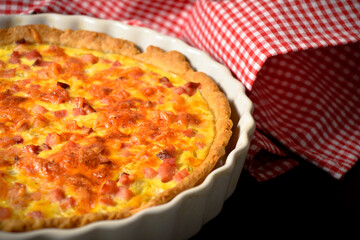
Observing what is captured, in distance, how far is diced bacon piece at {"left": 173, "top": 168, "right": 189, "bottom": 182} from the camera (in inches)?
109

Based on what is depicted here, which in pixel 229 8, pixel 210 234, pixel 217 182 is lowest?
pixel 210 234

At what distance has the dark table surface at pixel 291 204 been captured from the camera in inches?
119

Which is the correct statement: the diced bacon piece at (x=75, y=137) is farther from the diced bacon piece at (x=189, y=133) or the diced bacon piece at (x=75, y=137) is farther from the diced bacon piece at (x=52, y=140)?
the diced bacon piece at (x=189, y=133)

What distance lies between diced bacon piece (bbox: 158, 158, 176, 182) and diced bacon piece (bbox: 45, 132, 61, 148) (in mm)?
680

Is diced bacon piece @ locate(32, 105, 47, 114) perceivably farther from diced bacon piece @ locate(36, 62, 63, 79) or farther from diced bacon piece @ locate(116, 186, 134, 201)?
diced bacon piece @ locate(116, 186, 134, 201)

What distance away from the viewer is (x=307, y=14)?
3.71 metres

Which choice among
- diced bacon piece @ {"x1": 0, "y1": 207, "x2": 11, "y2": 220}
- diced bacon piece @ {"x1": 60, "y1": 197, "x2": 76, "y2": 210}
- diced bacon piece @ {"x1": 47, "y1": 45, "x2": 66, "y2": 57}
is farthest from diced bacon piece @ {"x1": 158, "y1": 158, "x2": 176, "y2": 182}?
diced bacon piece @ {"x1": 47, "y1": 45, "x2": 66, "y2": 57}

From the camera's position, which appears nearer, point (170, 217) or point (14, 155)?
point (170, 217)

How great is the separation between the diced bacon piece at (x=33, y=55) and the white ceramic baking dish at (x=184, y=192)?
0.43 meters

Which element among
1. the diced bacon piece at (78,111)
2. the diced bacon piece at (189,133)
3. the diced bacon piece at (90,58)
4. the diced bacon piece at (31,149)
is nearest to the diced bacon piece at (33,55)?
the diced bacon piece at (90,58)

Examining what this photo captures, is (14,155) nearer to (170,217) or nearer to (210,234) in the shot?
(170,217)

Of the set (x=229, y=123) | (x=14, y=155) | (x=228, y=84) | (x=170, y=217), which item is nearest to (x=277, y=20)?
(x=228, y=84)

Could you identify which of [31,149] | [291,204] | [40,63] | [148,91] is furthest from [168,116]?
[40,63]

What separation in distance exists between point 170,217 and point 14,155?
3.45ft
